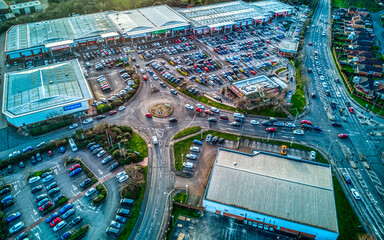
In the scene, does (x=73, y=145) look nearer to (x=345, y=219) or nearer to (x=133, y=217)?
(x=133, y=217)

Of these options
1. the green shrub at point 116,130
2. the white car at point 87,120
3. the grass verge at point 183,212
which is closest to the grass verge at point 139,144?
the green shrub at point 116,130

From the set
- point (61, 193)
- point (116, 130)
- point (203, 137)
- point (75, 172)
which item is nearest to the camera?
point (61, 193)

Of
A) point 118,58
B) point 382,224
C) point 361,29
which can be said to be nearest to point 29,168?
point 118,58

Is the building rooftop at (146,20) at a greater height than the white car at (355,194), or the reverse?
the building rooftop at (146,20)

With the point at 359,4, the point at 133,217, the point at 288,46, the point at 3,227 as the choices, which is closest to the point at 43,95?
the point at 3,227

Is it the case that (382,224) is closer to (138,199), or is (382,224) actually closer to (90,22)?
(138,199)

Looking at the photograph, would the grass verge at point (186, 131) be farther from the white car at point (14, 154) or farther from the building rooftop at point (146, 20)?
the building rooftop at point (146, 20)
